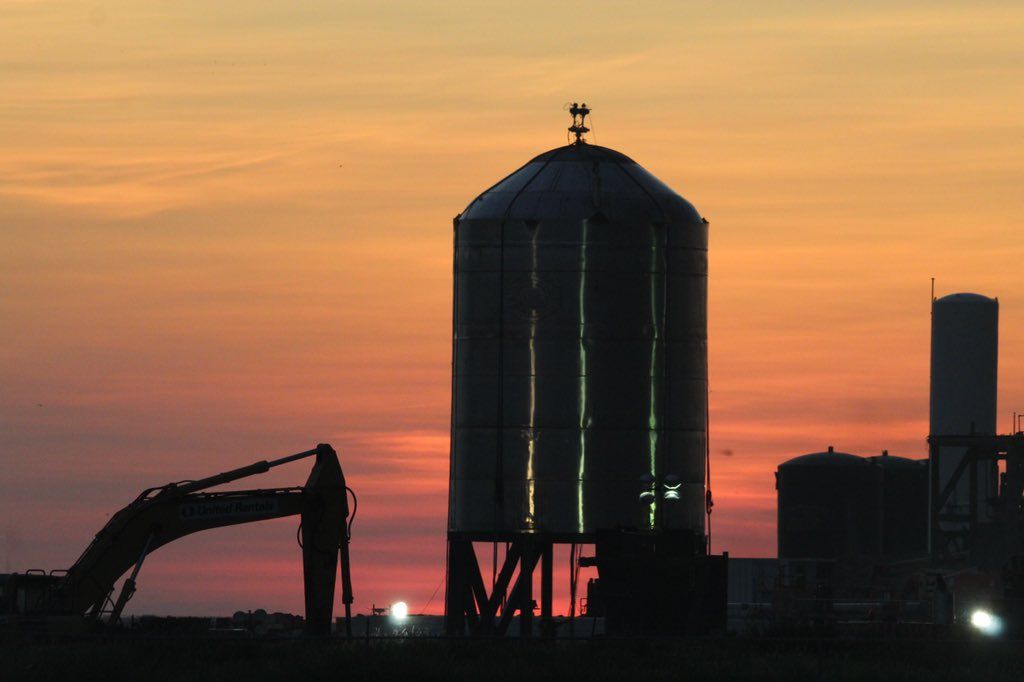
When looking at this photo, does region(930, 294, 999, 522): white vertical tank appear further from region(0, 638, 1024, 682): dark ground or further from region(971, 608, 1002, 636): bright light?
region(0, 638, 1024, 682): dark ground

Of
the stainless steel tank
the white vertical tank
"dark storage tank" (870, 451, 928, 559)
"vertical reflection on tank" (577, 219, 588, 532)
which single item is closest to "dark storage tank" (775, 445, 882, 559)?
"dark storage tank" (870, 451, 928, 559)

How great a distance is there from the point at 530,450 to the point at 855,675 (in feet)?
72.2

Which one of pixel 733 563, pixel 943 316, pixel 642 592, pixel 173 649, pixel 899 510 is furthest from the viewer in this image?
pixel 733 563

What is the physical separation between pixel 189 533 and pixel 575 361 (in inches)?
592

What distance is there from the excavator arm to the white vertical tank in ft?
222

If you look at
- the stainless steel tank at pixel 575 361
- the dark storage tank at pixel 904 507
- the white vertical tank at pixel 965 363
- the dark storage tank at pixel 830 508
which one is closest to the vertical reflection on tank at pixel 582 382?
the stainless steel tank at pixel 575 361

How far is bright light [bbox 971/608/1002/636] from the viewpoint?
Result: 71.8 meters

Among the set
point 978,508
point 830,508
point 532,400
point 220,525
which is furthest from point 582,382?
point 978,508

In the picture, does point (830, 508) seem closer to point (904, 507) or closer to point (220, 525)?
point (904, 507)

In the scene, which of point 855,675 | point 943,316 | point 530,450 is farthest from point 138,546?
point 943,316

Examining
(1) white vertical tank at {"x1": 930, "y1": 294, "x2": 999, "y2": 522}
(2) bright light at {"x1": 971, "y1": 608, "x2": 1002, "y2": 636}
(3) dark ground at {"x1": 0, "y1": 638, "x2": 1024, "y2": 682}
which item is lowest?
(3) dark ground at {"x1": 0, "y1": 638, "x2": 1024, "y2": 682}

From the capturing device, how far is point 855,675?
50.1 m

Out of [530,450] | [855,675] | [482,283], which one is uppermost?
[482,283]

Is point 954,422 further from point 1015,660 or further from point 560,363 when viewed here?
point 1015,660
